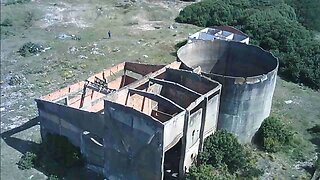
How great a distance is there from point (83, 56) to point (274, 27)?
16.0 meters

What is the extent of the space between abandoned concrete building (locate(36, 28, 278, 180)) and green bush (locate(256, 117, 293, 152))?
16.5 inches

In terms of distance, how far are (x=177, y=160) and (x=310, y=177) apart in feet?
21.4

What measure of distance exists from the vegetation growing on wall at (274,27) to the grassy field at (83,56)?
129cm

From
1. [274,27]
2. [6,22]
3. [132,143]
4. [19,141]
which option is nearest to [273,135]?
[132,143]

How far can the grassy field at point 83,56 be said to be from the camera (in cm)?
2183

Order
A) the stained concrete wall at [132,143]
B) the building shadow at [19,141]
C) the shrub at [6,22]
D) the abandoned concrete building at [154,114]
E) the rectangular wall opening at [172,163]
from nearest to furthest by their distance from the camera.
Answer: the stained concrete wall at [132,143] → the abandoned concrete building at [154,114] → the rectangular wall opening at [172,163] → the building shadow at [19,141] → the shrub at [6,22]

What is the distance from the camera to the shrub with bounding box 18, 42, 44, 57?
32.0 meters

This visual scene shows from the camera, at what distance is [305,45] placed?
3259 cm

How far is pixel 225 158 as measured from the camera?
65.5 ft

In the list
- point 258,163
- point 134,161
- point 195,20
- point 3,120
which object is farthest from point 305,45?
point 3,120

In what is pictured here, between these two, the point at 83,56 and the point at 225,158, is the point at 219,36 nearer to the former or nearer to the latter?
the point at 83,56

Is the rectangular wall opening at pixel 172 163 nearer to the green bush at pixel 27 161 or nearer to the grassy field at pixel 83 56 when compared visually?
the grassy field at pixel 83 56

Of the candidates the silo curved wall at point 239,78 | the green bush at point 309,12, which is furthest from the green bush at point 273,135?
the green bush at point 309,12

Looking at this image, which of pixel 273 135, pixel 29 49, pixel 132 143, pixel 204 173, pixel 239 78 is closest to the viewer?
pixel 132 143
